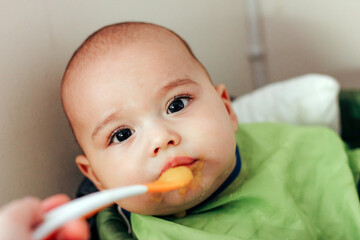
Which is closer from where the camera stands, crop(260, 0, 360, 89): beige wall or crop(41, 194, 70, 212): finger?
crop(41, 194, 70, 212): finger

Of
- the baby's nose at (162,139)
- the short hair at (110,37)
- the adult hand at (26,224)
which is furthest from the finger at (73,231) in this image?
the short hair at (110,37)

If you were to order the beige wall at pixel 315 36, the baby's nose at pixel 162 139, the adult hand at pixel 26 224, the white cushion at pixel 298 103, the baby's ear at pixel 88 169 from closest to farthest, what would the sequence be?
the adult hand at pixel 26 224 → the baby's nose at pixel 162 139 → the baby's ear at pixel 88 169 → the white cushion at pixel 298 103 → the beige wall at pixel 315 36

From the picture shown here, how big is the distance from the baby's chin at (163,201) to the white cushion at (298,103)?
0.52 m

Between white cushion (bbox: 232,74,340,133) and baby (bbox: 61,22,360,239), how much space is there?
29 centimetres

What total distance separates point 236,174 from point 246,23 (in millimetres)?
974

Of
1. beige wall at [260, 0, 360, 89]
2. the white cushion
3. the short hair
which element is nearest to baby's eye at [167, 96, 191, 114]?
the short hair

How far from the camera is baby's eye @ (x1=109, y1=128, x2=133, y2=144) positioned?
0.67 meters

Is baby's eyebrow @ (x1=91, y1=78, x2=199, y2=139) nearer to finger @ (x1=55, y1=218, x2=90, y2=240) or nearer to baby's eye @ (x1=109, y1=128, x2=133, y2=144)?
baby's eye @ (x1=109, y1=128, x2=133, y2=144)

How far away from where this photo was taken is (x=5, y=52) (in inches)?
27.3

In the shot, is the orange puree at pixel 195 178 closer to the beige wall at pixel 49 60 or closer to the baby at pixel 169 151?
the baby at pixel 169 151

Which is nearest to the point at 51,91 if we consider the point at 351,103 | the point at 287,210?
the point at 287,210

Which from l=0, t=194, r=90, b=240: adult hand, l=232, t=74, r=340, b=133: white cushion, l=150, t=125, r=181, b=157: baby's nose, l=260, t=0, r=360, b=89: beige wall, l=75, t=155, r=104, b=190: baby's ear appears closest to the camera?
l=0, t=194, r=90, b=240: adult hand

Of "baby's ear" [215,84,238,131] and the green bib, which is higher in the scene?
"baby's ear" [215,84,238,131]

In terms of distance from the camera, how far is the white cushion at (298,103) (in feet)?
3.49
